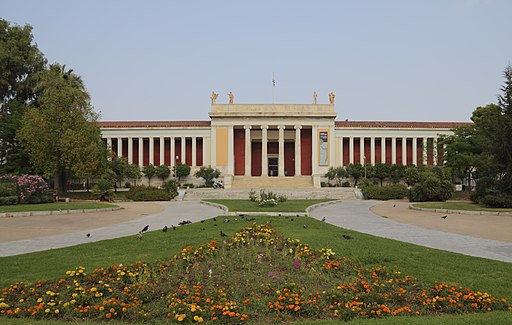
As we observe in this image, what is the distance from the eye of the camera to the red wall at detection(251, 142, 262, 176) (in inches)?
2490

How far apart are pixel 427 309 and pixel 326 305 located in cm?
139

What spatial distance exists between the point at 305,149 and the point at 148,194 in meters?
30.1

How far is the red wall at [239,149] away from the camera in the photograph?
61.5m

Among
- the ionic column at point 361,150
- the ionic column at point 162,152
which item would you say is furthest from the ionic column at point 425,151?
the ionic column at point 162,152

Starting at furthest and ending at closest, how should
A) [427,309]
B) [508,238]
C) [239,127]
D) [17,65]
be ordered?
[239,127] < [17,65] < [508,238] < [427,309]

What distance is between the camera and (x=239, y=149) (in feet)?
202

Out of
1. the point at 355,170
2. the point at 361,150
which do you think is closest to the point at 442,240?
the point at 355,170

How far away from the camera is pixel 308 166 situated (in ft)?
201

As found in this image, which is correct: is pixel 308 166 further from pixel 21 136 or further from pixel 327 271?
pixel 327 271

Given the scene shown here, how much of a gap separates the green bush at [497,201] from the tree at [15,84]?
35.2m

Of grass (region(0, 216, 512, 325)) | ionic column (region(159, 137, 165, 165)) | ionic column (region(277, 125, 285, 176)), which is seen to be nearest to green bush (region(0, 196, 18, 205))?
grass (region(0, 216, 512, 325))

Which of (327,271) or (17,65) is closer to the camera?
(327,271)

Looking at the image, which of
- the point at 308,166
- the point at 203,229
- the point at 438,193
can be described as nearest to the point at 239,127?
the point at 308,166

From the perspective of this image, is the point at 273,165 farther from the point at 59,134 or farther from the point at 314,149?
the point at 59,134
